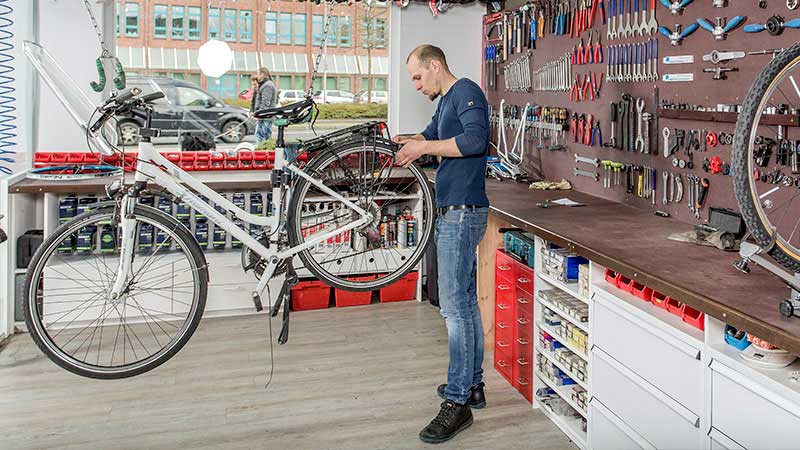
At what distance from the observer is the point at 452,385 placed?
10.2 feet

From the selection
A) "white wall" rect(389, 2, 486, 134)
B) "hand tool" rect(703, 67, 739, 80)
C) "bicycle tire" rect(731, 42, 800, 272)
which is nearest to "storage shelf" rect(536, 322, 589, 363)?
"bicycle tire" rect(731, 42, 800, 272)

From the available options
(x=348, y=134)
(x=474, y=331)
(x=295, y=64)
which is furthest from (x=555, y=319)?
(x=295, y=64)

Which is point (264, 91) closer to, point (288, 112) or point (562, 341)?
point (288, 112)

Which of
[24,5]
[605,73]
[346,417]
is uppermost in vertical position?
[24,5]

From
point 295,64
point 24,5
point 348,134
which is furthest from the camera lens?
point 295,64

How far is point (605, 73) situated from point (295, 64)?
2548 millimetres

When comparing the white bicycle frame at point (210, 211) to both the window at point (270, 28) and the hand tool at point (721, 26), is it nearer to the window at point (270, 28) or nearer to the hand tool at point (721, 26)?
the hand tool at point (721, 26)

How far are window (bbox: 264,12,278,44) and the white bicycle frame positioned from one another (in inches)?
121

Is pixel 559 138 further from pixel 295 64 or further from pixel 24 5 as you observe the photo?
pixel 24 5

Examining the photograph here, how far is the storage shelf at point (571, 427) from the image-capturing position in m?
2.92

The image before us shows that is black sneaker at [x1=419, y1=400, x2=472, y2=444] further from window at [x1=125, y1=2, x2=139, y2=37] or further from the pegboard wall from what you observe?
window at [x1=125, y1=2, x2=139, y2=37]

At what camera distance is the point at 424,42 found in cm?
545

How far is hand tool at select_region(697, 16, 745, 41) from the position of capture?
2718 millimetres

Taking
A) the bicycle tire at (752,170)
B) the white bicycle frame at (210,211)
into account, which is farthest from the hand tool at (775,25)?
the white bicycle frame at (210,211)
